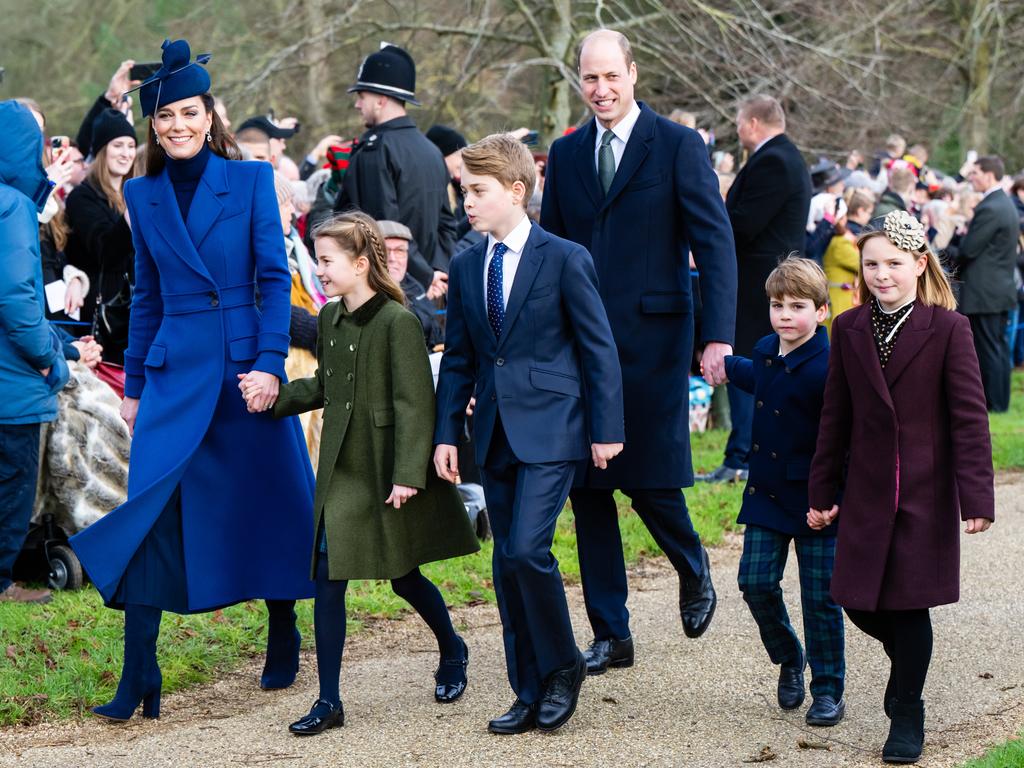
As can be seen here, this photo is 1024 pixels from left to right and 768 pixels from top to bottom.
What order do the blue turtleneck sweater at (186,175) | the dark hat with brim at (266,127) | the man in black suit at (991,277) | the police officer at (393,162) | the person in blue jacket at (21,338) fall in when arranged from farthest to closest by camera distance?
the man in black suit at (991,277) < the dark hat with brim at (266,127) < the police officer at (393,162) < the person in blue jacket at (21,338) < the blue turtleneck sweater at (186,175)

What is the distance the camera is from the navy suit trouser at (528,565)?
4.69 metres

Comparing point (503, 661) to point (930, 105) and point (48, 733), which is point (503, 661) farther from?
point (930, 105)

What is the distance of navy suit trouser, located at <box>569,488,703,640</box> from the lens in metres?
5.50

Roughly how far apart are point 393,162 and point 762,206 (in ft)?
7.07

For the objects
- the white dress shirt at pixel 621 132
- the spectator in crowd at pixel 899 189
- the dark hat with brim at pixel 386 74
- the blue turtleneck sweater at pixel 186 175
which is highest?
the spectator in crowd at pixel 899 189

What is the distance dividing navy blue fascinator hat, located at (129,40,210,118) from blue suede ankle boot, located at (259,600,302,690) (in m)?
1.81

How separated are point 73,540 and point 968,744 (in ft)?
9.74

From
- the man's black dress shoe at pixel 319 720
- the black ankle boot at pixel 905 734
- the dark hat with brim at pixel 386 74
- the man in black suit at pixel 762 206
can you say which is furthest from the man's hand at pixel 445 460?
the man in black suit at pixel 762 206

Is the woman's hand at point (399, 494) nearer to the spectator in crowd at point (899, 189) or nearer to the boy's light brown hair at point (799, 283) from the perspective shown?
the boy's light brown hair at point (799, 283)

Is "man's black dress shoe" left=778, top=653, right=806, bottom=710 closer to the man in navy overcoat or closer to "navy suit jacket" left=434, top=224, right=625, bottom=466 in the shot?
the man in navy overcoat

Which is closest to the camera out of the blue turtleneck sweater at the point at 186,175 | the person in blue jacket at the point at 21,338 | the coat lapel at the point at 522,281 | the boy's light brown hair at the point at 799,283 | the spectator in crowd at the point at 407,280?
the coat lapel at the point at 522,281

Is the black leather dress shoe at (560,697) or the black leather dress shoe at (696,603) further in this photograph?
the black leather dress shoe at (696,603)

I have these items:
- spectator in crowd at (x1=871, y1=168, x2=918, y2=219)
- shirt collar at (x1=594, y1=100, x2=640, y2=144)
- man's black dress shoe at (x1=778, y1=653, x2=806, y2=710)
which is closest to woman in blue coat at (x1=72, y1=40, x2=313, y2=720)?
shirt collar at (x1=594, y1=100, x2=640, y2=144)

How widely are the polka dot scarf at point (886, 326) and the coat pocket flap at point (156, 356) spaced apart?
2.36 meters
